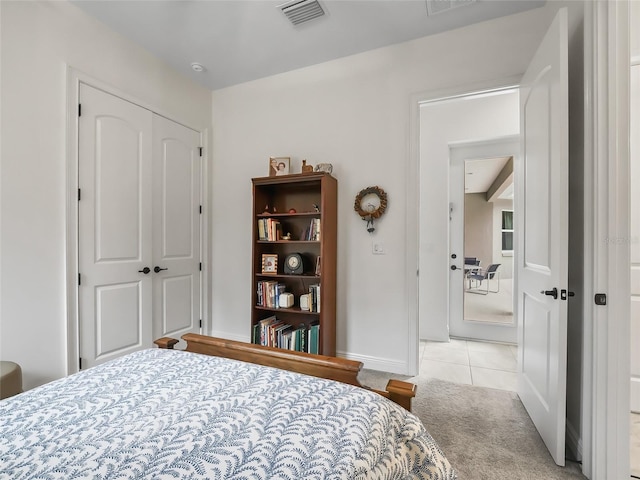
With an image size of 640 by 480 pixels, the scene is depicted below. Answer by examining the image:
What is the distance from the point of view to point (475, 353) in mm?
3049

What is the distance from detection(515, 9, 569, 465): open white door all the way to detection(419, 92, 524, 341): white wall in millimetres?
1309

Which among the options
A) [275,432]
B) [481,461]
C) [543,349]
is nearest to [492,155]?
[543,349]

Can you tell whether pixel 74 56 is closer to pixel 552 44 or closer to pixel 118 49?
pixel 118 49

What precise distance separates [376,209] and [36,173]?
98.1 inches

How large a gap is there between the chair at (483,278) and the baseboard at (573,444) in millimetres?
1773

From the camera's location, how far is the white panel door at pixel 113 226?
2.29 meters

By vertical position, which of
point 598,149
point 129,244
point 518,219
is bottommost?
point 129,244

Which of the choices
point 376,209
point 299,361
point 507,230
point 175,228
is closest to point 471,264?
point 507,230

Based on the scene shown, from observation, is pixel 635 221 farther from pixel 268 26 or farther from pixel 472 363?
pixel 268 26

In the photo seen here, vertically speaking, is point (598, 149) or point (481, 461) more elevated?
point (598, 149)

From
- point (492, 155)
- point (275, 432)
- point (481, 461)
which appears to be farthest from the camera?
point (492, 155)

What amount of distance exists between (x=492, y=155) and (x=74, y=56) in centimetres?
393

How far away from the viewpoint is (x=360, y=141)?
8.99 feet

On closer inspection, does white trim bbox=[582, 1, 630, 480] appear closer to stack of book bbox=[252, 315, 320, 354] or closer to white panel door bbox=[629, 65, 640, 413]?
white panel door bbox=[629, 65, 640, 413]
